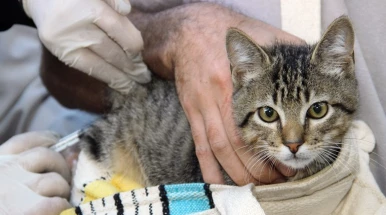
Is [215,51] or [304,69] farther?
[215,51]

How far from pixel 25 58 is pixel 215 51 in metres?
0.73

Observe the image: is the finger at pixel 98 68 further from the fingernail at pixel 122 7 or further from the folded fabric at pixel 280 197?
the folded fabric at pixel 280 197

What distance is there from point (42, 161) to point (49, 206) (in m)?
0.16

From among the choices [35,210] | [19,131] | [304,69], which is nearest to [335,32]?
[304,69]

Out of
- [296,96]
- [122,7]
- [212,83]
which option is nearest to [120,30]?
[122,7]

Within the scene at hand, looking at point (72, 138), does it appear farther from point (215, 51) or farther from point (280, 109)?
point (280, 109)

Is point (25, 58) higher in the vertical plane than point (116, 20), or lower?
lower

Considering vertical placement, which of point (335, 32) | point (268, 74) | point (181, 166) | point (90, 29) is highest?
point (335, 32)

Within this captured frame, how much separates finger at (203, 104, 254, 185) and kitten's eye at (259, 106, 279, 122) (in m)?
0.11

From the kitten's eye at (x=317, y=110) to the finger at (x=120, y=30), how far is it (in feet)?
1.63

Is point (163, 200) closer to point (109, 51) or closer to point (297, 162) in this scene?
point (297, 162)

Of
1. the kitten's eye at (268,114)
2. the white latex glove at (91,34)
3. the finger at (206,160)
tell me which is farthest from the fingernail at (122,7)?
the kitten's eye at (268,114)

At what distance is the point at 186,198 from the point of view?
1.04 metres

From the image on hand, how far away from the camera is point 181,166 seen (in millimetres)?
1283
